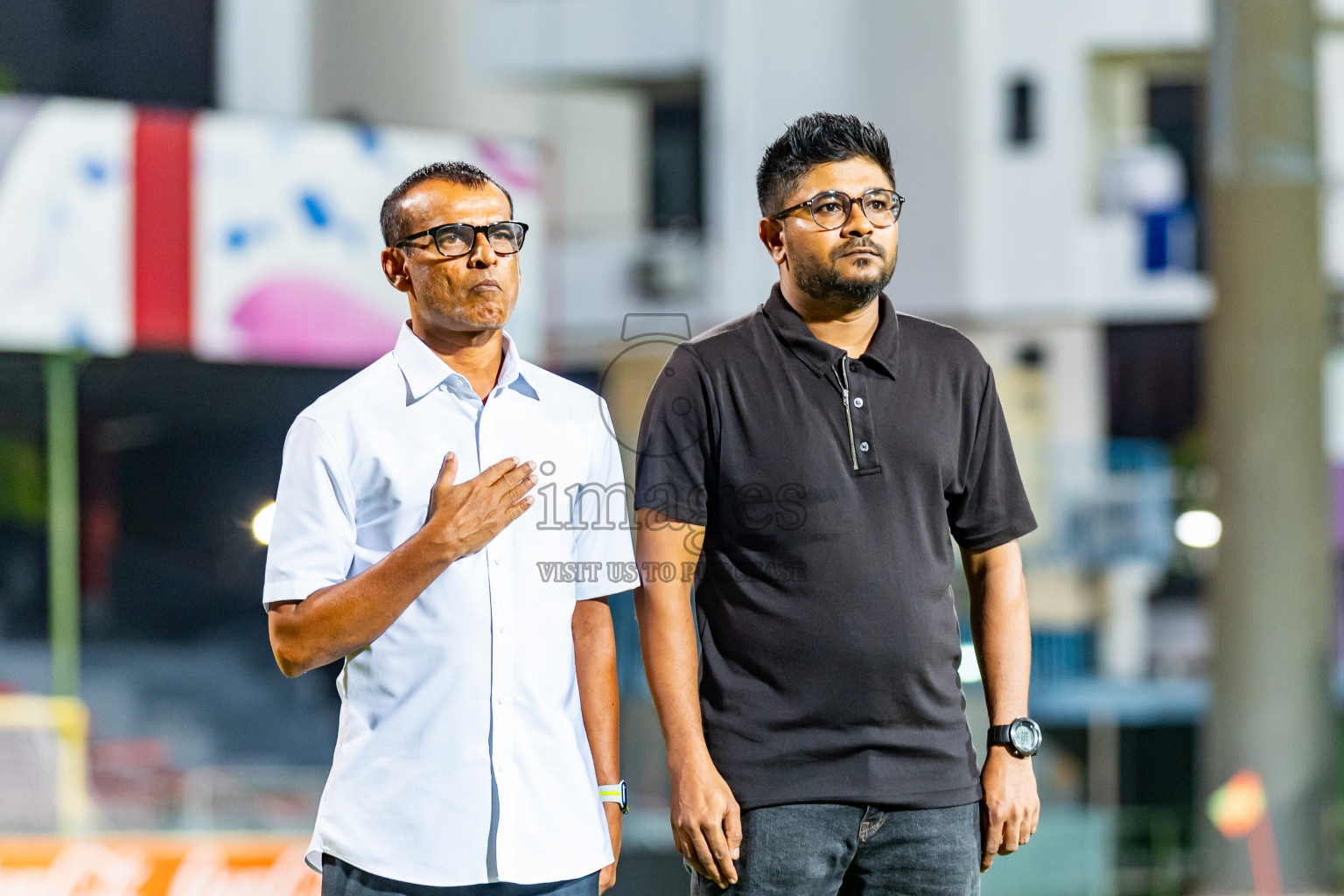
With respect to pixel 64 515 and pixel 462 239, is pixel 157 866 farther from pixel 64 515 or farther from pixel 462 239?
pixel 462 239

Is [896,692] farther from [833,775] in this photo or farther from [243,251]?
[243,251]

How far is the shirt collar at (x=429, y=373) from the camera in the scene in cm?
180

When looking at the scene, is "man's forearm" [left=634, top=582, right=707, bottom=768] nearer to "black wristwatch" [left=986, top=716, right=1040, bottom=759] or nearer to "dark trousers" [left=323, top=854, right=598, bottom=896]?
"dark trousers" [left=323, top=854, right=598, bottom=896]

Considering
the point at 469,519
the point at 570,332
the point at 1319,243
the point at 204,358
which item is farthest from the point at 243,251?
the point at 469,519

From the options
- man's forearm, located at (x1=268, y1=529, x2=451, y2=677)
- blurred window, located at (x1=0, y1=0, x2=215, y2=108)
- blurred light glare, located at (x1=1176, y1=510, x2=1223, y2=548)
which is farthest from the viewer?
blurred light glare, located at (x1=1176, y1=510, x2=1223, y2=548)

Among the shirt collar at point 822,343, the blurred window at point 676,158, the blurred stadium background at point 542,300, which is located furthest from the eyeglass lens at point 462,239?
the blurred window at point 676,158

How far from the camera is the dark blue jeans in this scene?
1813 millimetres

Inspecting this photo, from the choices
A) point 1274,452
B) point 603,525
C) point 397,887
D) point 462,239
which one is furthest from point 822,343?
point 1274,452

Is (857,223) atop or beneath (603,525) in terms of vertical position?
atop

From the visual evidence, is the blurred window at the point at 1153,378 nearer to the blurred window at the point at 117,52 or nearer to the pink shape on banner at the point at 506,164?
the pink shape on banner at the point at 506,164

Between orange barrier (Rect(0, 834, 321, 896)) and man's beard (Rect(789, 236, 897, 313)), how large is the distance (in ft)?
11.4

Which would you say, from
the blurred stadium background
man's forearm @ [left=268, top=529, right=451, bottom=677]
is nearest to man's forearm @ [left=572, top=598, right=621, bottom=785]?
man's forearm @ [left=268, top=529, right=451, bottom=677]

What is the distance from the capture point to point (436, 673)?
1.72 meters

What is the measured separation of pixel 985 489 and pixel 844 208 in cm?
40
